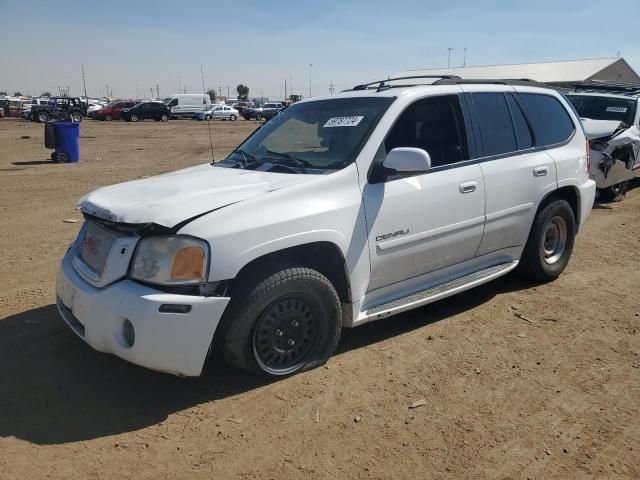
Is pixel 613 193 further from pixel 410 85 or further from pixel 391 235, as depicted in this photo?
pixel 391 235

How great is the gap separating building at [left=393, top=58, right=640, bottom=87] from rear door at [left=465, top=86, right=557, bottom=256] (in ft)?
166

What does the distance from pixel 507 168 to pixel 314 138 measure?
1.68 meters

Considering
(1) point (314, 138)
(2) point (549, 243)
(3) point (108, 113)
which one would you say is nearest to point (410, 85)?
(1) point (314, 138)

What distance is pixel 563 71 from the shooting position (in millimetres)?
56219

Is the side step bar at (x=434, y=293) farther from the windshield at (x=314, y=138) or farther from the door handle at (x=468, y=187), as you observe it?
the windshield at (x=314, y=138)

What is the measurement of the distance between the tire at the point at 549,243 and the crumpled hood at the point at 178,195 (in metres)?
2.57

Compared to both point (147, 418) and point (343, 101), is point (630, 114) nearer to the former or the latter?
point (343, 101)

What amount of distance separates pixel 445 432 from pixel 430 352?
3.23 feet

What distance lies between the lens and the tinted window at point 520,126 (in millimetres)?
4914

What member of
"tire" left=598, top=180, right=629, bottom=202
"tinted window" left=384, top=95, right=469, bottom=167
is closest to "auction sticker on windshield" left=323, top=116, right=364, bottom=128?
"tinted window" left=384, top=95, right=469, bottom=167

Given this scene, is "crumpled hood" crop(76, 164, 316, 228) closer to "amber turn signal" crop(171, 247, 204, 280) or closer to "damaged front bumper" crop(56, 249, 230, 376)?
"amber turn signal" crop(171, 247, 204, 280)

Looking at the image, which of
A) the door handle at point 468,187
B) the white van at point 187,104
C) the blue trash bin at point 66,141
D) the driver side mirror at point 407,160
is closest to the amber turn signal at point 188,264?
the driver side mirror at point 407,160

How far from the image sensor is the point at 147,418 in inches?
125

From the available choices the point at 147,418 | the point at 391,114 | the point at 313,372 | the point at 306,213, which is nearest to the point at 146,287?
the point at 147,418
